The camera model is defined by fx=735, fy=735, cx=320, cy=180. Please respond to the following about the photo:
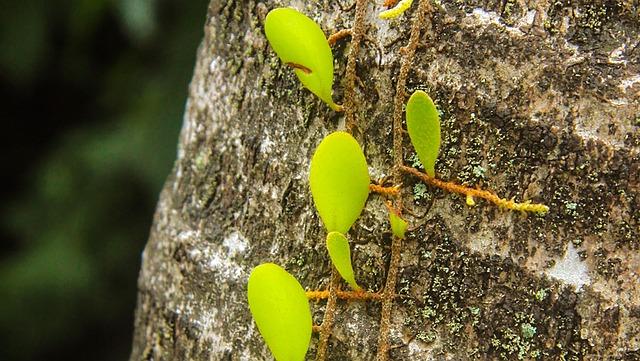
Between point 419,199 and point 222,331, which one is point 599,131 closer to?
point 419,199

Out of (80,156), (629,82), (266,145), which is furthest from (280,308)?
(80,156)

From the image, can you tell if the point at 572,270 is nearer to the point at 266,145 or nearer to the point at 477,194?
the point at 477,194

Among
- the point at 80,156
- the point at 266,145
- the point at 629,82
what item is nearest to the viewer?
the point at 629,82

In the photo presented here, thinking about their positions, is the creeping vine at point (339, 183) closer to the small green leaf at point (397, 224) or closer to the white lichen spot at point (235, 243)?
the small green leaf at point (397, 224)

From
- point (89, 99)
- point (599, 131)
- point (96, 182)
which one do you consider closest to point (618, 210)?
point (599, 131)

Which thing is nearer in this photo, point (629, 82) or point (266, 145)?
point (629, 82)

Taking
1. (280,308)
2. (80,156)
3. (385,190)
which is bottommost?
(280,308)

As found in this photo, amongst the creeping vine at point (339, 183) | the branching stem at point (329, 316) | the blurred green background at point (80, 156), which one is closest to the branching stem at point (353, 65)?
the creeping vine at point (339, 183)
